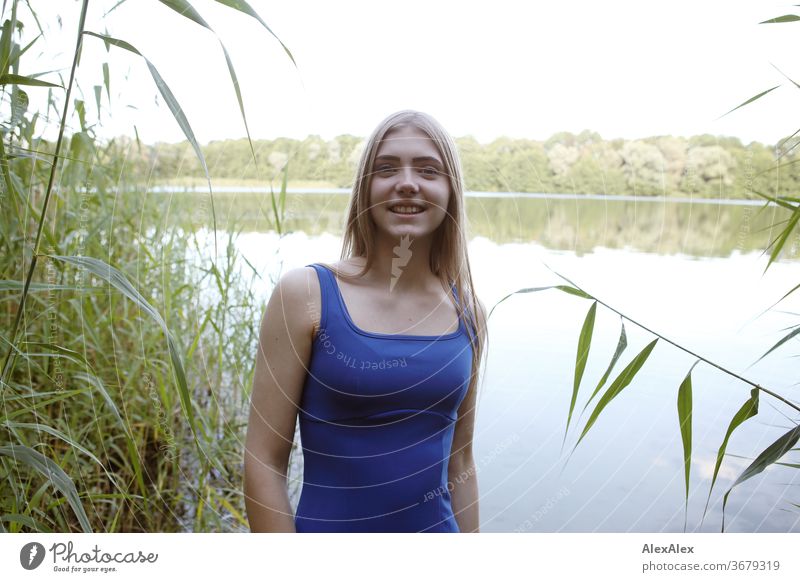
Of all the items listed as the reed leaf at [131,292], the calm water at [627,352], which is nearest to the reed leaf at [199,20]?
the reed leaf at [131,292]

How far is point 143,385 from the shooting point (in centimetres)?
152

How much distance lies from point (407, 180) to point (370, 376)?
25cm

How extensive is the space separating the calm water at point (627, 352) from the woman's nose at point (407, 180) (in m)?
0.31

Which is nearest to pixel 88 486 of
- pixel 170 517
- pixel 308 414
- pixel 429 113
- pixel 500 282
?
pixel 170 517

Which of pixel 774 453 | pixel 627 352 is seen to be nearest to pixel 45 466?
pixel 774 453

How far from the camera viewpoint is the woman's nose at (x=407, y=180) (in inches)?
31.1

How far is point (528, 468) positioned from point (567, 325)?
0.29 m

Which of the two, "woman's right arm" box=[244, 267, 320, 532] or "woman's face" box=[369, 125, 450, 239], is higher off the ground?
"woman's face" box=[369, 125, 450, 239]

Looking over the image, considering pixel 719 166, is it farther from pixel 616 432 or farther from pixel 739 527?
pixel 739 527

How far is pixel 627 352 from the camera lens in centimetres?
143

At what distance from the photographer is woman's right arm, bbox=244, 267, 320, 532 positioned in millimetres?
771

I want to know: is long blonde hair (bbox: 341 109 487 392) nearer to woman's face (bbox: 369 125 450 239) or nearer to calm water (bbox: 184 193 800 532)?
woman's face (bbox: 369 125 450 239)

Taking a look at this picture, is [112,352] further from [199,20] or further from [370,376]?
[199,20]
